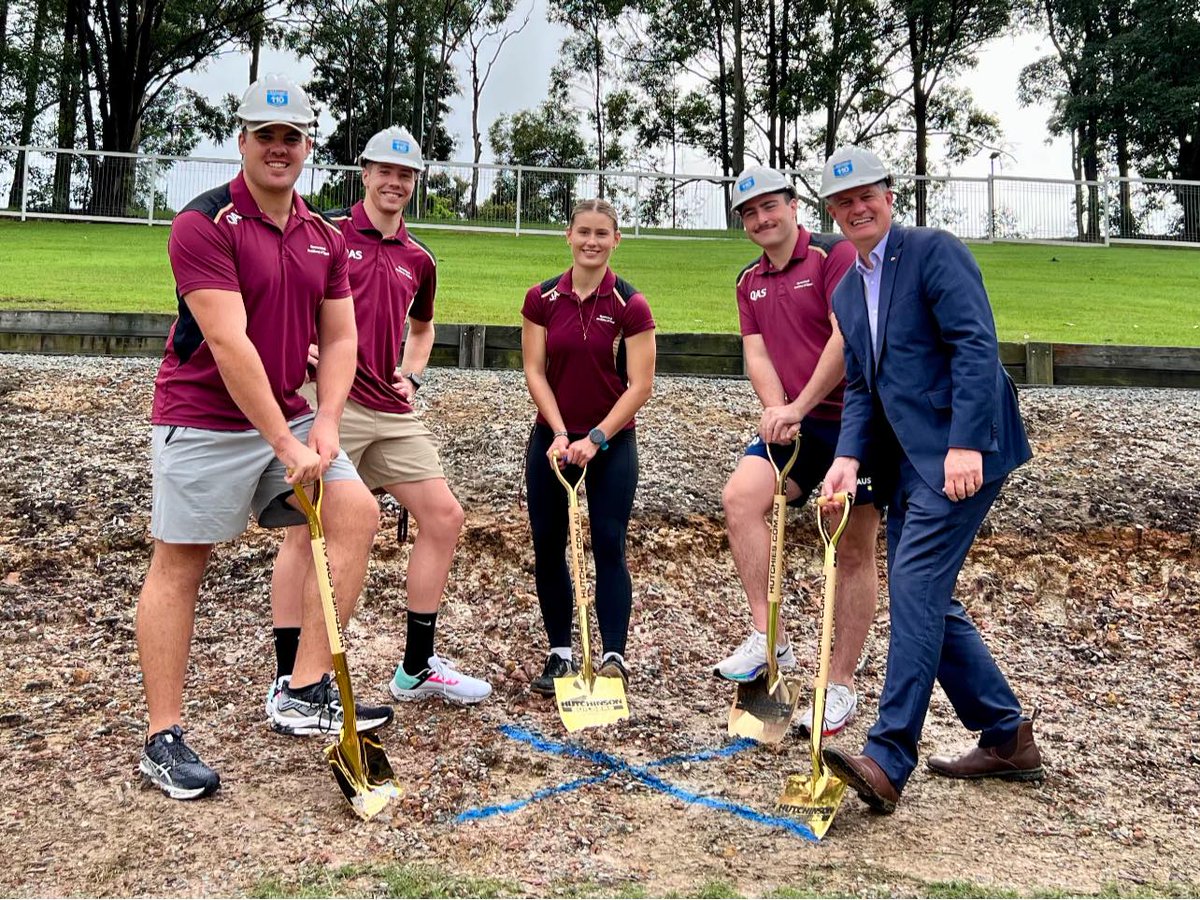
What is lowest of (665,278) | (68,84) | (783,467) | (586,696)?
(586,696)

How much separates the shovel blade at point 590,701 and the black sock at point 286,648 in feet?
3.45

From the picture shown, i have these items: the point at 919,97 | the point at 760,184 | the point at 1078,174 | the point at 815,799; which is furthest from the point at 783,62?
the point at 815,799

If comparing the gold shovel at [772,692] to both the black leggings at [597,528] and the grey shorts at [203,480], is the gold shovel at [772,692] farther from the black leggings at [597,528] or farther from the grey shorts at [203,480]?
the grey shorts at [203,480]

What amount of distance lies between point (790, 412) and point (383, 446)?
171 centimetres

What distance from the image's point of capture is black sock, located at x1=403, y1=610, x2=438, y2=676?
14.1ft

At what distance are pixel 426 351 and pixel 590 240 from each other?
3.43 ft

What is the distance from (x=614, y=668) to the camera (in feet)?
13.8

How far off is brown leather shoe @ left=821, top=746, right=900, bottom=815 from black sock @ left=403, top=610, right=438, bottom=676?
1.79m

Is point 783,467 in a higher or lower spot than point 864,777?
higher

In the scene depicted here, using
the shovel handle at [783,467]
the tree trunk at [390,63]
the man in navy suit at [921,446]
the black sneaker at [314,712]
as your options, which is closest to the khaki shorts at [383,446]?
the black sneaker at [314,712]

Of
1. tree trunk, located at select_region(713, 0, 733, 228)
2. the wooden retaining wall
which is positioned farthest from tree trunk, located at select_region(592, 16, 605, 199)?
the wooden retaining wall

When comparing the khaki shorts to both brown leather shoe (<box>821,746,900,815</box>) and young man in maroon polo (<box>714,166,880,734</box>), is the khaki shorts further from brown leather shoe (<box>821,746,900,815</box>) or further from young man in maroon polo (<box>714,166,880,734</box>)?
brown leather shoe (<box>821,746,900,815</box>)

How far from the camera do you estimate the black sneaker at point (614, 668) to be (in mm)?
4176

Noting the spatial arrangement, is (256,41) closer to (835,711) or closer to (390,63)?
(390,63)
